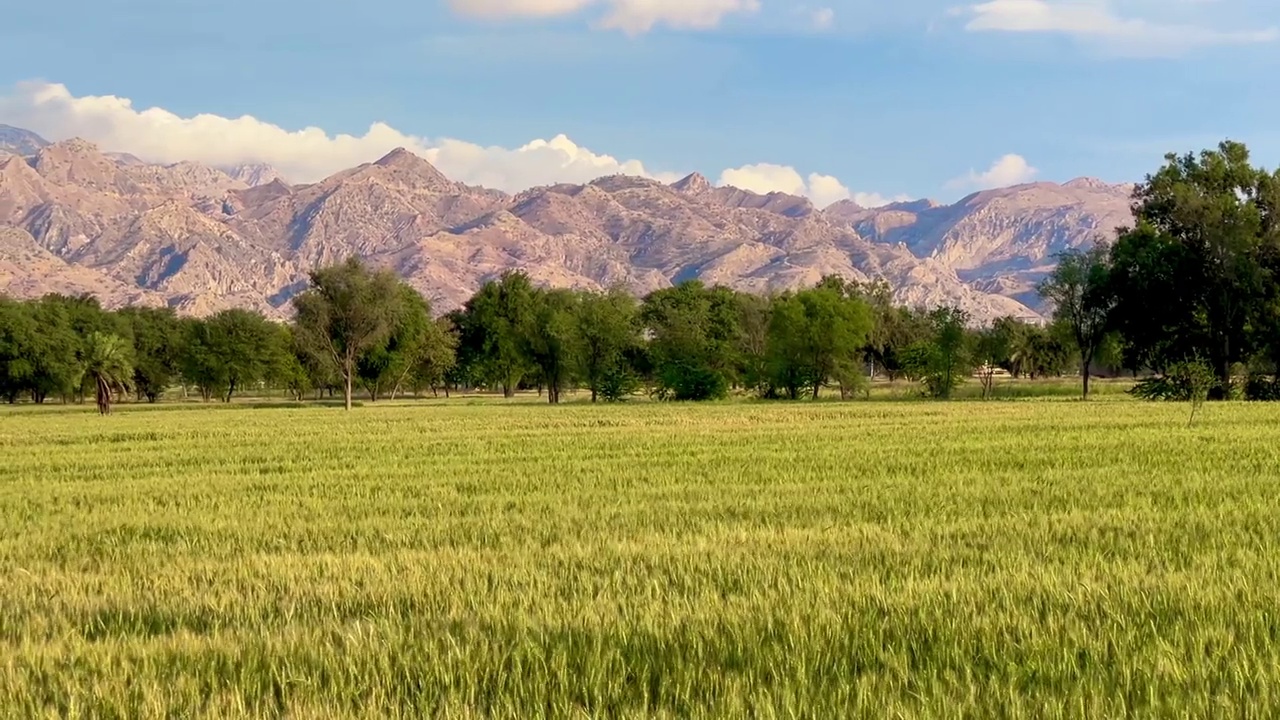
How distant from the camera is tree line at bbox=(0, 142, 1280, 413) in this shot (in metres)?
57.1

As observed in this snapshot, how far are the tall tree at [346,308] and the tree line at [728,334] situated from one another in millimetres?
146

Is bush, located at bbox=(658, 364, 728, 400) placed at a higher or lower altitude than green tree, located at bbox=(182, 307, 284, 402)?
lower

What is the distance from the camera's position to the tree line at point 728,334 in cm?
5706

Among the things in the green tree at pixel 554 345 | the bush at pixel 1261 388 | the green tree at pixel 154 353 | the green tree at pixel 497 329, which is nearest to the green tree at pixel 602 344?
the green tree at pixel 554 345

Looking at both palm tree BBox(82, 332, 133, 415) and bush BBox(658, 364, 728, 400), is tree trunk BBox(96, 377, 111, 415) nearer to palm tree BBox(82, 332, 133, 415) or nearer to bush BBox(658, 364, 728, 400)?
palm tree BBox(82, 332, 133, 415)

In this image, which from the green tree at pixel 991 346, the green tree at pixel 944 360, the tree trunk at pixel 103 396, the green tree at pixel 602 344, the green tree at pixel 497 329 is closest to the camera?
the tree trunk at pixel 103 396

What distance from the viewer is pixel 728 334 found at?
112m

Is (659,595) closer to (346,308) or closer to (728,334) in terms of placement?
(346,308)

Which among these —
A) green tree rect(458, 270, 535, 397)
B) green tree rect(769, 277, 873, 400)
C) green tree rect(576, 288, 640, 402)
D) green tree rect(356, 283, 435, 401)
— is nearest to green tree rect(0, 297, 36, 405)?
green tree rect(356, 283, 435, 401)

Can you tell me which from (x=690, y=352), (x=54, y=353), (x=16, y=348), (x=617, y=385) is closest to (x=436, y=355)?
(x=617, y=385)

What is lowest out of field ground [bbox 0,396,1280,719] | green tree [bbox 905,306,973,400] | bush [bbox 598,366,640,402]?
field ground [bbox 0,396,1280,719]

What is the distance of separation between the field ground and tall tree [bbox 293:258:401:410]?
5841 cm

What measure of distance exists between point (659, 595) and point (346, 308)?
72270 millimetres

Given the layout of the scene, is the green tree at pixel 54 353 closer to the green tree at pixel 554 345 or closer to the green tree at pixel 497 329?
the green tree at pixel 497 329
